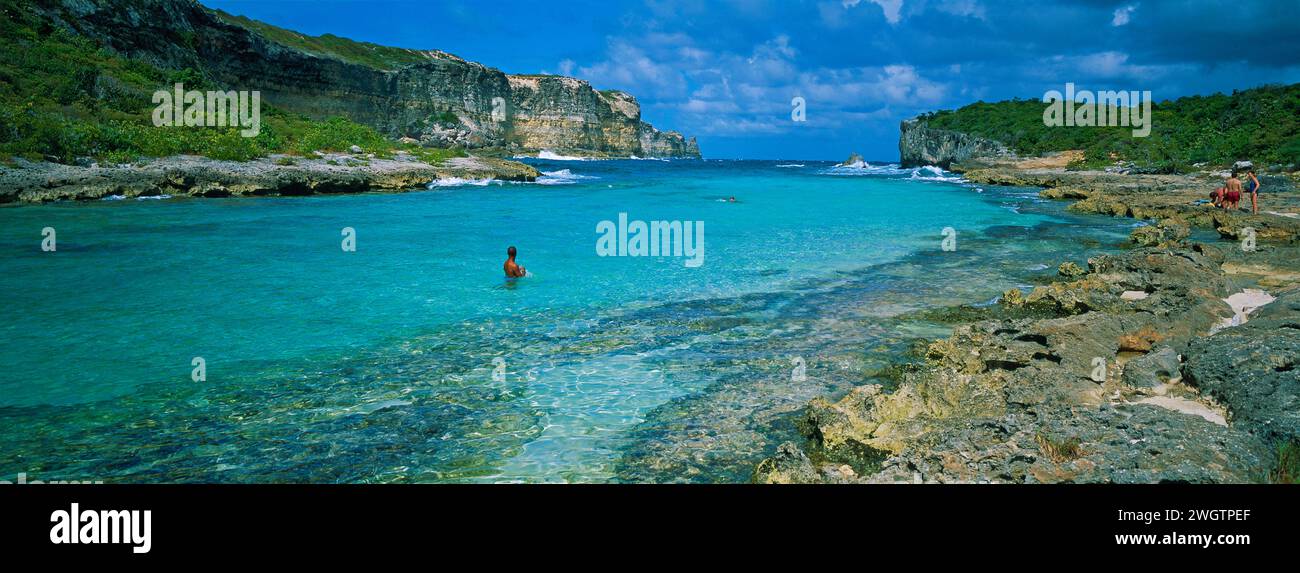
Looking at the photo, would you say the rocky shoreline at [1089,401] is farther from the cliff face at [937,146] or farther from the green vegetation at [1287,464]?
the cliff face at [937,146]

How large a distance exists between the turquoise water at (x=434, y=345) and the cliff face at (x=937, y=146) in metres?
77.2

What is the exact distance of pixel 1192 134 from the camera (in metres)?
65.4

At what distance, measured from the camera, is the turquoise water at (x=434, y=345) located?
7660 mm

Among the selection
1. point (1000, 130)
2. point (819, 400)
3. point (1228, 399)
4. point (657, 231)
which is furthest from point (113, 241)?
point (1000, 130)

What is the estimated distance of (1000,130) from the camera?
9631cm

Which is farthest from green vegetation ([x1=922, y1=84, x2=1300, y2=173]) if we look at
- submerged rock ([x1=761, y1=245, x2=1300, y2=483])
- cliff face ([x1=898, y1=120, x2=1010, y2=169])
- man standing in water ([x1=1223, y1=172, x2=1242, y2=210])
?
submerged rock ([x1=761, y1=245, x2=1300, y2=483])

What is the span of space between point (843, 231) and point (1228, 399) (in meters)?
24.3

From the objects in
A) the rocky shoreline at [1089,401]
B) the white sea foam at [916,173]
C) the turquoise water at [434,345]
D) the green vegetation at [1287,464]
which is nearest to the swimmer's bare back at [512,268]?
the turquoise water at [434,345]

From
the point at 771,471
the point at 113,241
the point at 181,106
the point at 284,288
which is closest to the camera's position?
the point at 771,471

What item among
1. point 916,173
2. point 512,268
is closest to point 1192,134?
point 916,173

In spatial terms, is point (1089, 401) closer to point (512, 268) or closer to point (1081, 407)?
point (1081, 407)

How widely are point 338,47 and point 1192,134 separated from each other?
398 feet

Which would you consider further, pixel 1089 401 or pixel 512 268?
pixel 512 268
